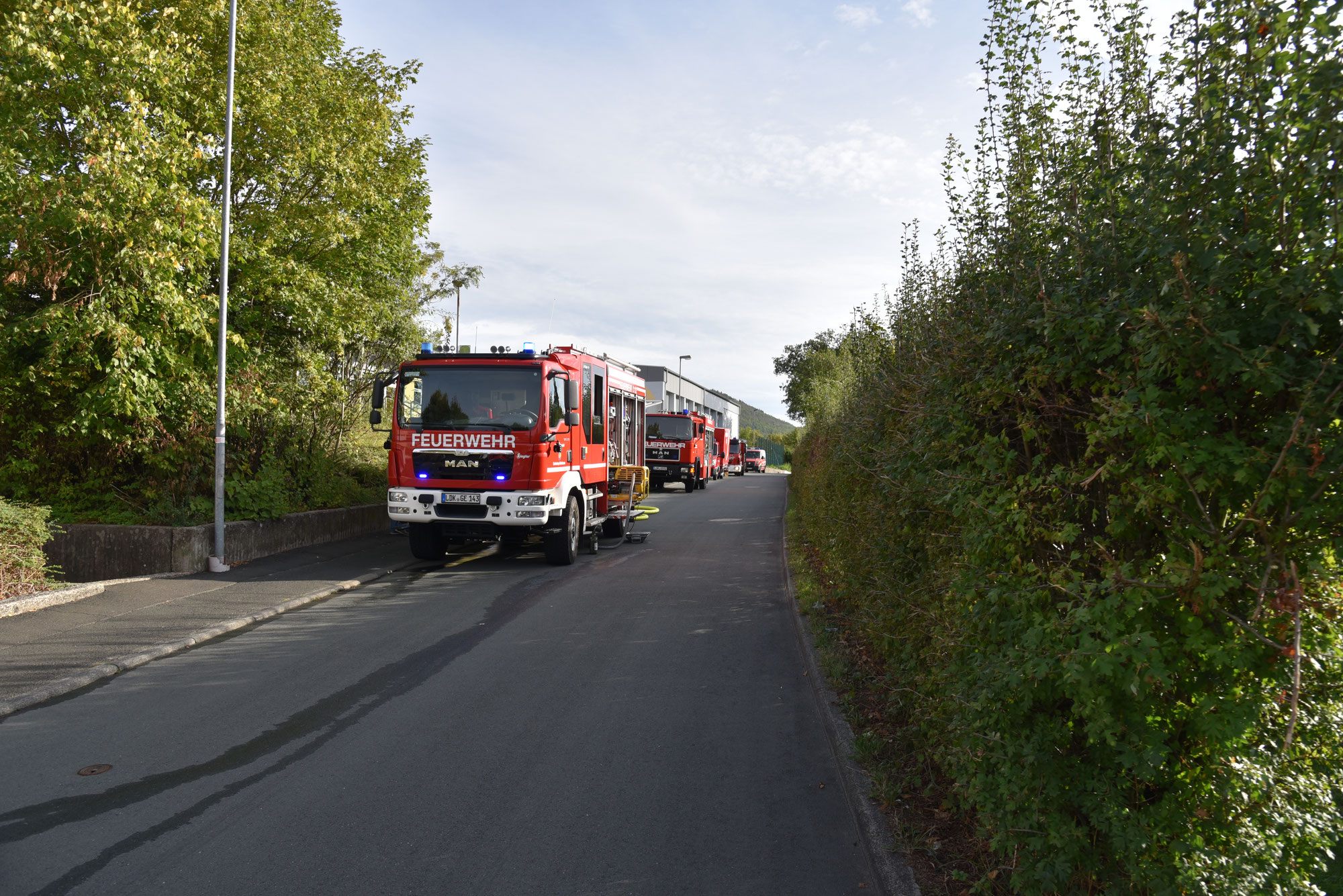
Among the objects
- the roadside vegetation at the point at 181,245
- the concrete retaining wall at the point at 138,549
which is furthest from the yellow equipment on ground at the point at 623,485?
the concrete retaining wall at the point at 138,549

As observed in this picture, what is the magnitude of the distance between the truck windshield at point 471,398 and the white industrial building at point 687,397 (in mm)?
22887

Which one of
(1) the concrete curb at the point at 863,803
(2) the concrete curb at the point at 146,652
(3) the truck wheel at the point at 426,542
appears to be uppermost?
(3) the truck wheel at the point at 426,542

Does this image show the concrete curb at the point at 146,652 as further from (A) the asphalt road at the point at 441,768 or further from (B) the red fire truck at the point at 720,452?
(B) the red fire truck at the point at 720,452

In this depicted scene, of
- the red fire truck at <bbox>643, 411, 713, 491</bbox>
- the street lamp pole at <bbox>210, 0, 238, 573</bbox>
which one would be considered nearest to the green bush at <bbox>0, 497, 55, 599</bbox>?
the street lamp pole at <bbox>210, 0, 238, 573</bbox>

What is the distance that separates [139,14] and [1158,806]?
13.8m

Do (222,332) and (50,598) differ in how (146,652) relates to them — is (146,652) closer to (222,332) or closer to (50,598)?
(50,598)

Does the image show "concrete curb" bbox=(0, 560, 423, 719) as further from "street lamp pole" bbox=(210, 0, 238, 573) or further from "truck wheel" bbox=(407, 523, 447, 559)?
"truck wheel" bbox=(407, 523, 447, 559)

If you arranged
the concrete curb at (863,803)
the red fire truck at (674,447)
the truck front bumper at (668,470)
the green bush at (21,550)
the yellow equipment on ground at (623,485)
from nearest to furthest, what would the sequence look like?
the concrete curb at (863,803)
the green bush at (21,550)
the yellow equipment on ground at (623,485)
the red fire truck at (674,447)
the truck front bumper at (668,470)

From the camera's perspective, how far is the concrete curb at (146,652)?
19.3 ft

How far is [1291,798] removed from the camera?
239 centimetres

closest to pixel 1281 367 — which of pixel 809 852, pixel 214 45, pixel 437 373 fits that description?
pixel 809 852

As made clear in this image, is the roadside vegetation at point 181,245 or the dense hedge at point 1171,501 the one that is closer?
the dense hedge at point 1171,501

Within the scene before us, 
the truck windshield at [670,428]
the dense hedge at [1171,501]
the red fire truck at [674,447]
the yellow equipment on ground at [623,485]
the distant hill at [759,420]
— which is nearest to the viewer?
the dense hedge at [1171,501]

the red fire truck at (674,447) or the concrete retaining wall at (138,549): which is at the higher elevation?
the red fire truck at (674,447)
